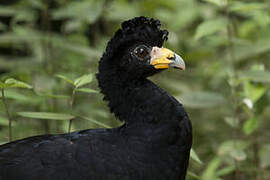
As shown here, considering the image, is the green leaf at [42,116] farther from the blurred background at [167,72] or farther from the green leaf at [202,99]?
the green leaf at [202,99]

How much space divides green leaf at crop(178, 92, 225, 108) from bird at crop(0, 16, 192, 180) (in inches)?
37.7

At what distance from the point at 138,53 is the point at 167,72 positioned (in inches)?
112

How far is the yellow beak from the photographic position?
2.96m

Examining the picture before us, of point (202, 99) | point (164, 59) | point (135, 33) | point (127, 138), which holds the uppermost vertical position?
point (135, 33)

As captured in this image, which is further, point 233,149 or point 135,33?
point 233,149

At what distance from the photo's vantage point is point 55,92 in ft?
15.1

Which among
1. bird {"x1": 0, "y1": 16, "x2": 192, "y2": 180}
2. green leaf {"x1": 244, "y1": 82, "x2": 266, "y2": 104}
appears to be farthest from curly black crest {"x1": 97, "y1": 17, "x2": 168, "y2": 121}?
green leaf {"x1": 244, "y1": 82, "x2": 266, "y2": 104}

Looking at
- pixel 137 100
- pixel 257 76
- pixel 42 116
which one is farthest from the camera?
pixel 257 76

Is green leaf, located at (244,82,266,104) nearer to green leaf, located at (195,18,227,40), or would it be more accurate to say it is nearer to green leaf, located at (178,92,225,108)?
green leaf, located at (178,92,225,108)

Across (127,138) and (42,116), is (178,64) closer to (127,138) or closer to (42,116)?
(127,138)

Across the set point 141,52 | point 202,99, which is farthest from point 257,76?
point 141,52

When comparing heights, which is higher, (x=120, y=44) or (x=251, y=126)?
(x=120, y=44)

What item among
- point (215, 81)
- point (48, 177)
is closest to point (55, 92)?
point (215, 81)

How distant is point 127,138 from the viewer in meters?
2.86
